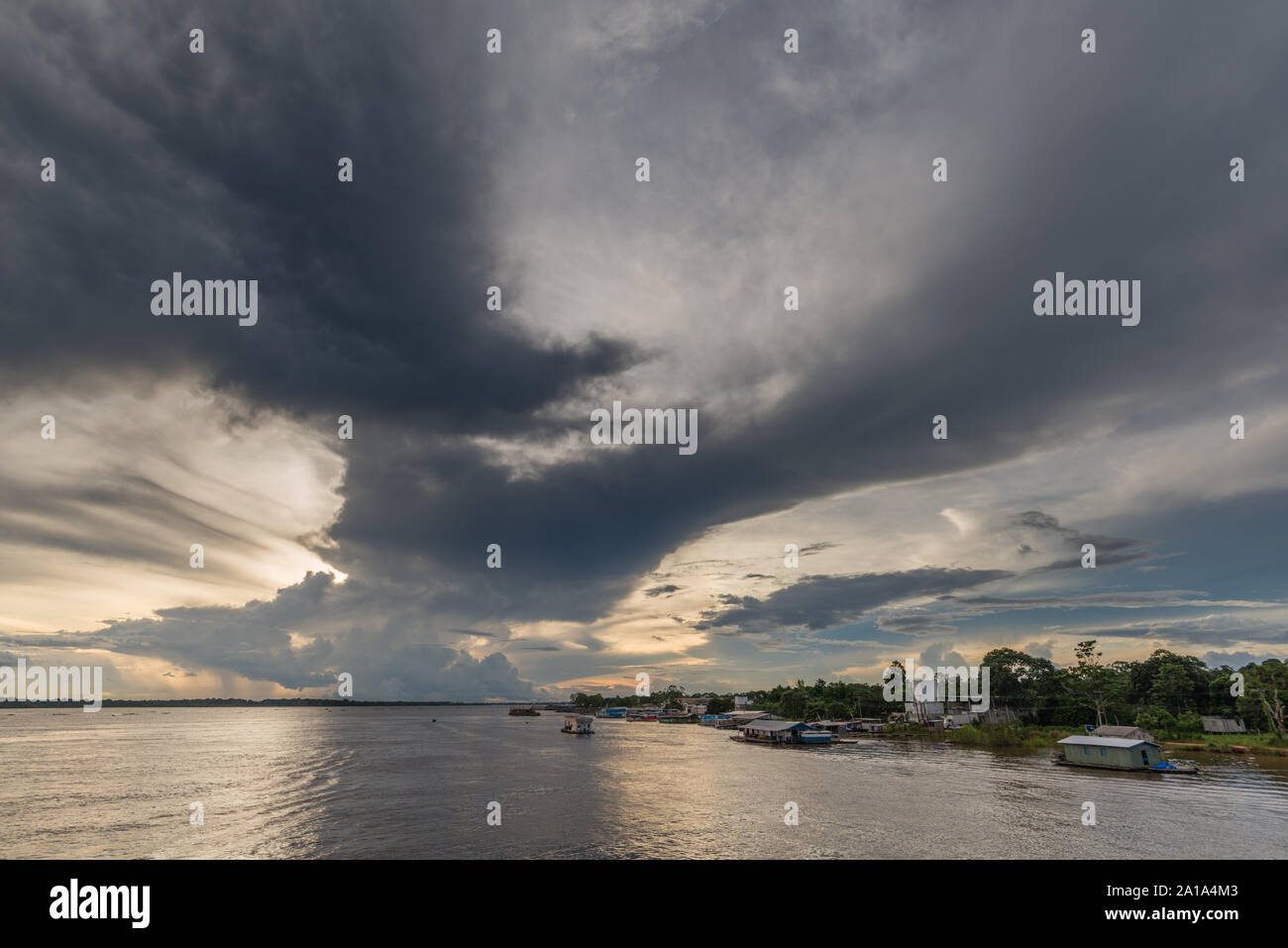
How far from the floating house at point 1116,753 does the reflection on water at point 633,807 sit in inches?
119

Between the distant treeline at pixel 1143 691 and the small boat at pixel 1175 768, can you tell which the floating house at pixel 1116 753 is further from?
the distant treeline at pixel 1143 691

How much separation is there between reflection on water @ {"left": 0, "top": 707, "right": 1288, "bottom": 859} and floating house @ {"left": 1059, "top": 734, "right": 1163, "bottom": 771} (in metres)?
3.02

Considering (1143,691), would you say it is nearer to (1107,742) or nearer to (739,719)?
(1107,742)

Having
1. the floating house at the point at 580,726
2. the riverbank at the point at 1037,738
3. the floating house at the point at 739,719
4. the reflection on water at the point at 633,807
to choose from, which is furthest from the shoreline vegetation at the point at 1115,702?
the floating house at the point at 580,726

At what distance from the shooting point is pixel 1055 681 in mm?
132750

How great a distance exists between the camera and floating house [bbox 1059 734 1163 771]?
7069cm

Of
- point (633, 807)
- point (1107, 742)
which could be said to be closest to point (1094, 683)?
point (1107, 742)

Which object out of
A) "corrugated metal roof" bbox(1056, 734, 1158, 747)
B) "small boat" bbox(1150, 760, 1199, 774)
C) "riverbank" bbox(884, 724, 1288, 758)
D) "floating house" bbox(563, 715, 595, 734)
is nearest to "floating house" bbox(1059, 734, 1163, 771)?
"corrugated metal roof" bbox(1056, 734, 1158, 747)

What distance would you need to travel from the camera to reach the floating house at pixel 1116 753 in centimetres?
7069

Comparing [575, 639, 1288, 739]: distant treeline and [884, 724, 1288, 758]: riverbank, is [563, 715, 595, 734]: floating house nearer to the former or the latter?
[884, 724, 1288, 758]: riverbank

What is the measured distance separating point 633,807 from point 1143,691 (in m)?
117
